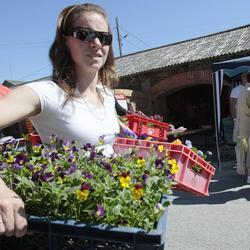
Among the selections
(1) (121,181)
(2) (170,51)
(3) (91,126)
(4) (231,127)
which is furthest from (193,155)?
(2) (170,51)

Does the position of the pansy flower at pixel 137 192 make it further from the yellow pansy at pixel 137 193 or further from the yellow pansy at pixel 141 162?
the yellow pansy at pixel 141 162

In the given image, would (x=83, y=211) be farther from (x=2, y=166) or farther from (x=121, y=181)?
(x=2, y=166)

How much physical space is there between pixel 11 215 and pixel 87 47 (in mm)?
1003

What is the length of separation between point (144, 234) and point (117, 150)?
95 centimetres

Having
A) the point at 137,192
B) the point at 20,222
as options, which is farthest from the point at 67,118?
the point at 20,222

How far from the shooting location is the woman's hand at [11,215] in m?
1.02

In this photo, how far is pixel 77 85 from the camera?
74.3 inches

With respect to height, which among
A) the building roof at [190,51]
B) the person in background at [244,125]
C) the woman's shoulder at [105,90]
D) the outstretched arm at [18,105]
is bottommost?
the person in background at [244,125]

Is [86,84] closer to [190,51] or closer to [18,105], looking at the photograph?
[18,105]

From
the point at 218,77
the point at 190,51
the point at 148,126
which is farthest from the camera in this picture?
the point at 190,51

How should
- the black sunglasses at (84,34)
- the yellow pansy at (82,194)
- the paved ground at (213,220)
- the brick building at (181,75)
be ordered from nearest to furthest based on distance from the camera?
the yellow pansy at (82,194) → the black sunglasses at (84,34) → the paved ground at (213,220) → the brick building at (181,75)

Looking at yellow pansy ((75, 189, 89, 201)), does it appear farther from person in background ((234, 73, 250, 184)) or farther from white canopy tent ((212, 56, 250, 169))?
white canopy tent ((212, 56, 250, 169))

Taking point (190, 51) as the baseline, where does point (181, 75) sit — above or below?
below

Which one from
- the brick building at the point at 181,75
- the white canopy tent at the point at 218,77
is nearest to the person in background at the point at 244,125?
the white canopy tent at the point at 218,77
